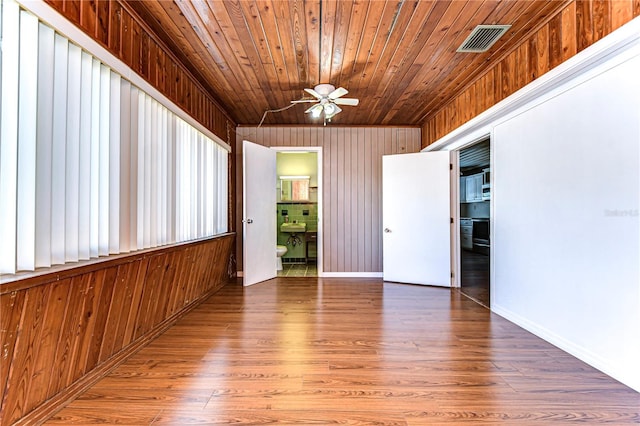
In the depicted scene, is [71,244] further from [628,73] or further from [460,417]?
[628,73]

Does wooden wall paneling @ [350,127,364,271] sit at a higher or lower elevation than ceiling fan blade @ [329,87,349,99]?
lower

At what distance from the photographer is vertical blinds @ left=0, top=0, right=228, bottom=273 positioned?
124cm

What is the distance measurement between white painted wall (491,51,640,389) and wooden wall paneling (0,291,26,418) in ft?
10.4

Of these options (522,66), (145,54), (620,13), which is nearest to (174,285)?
(145,54)

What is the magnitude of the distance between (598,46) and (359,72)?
5.95ft

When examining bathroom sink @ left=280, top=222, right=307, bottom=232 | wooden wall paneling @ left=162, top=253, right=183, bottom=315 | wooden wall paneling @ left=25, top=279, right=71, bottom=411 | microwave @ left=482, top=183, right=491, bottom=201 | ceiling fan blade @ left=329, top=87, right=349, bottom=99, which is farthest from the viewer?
microwave @ left=482, top=183, right=491, bottom=201

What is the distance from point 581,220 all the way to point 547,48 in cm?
132

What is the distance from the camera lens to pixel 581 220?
1968 millimetres

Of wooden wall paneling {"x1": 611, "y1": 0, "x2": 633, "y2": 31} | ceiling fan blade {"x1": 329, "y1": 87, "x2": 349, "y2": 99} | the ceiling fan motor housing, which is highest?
the ceiling fan motor housing

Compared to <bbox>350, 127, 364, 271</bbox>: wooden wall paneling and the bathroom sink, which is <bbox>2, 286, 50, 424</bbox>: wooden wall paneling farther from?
the bathroom sink

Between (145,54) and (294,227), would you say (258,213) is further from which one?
Result: (145,54)

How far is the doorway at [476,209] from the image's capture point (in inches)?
218

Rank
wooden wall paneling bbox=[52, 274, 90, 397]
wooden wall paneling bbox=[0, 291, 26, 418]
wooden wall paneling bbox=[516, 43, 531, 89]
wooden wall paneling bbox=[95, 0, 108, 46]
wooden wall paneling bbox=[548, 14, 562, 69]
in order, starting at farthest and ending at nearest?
1. wooden wall paneling bbox=[516, 43, 531, 89]
2. wooden wall paneling bbox=[548, 14, 562, 69]
3. wooden wall paneling bbox=[95, 0, 108, 46]
4. wooden wall paneling bbox=[52, 274, 90, 397]
5. wooden wall paneling bbox=[0, 291, 26, 418]

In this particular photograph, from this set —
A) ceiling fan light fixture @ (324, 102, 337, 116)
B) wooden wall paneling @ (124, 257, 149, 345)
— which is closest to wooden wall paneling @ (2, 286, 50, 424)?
wooden wall paneling @ (124, 257, 149, 345)
